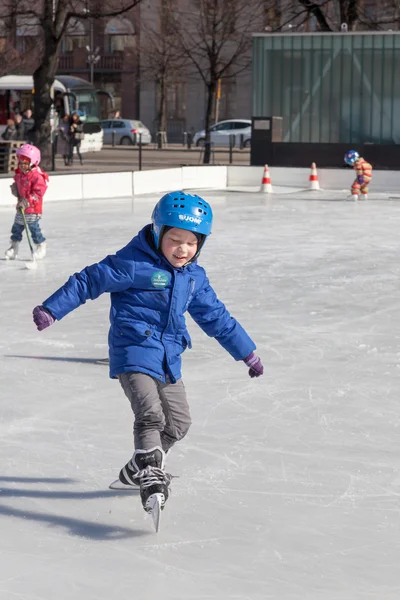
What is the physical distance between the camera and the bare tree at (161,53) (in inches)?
1689

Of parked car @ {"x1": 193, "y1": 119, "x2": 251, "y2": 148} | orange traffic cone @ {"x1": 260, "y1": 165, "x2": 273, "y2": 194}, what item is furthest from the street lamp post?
orange traffic cone @ {"x1": 260, "y1": 165, "x2": 273, "y2": 194}

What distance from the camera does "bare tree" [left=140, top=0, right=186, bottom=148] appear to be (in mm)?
42897

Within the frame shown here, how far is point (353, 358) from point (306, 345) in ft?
1.59

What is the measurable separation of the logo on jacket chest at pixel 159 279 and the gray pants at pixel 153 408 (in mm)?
317

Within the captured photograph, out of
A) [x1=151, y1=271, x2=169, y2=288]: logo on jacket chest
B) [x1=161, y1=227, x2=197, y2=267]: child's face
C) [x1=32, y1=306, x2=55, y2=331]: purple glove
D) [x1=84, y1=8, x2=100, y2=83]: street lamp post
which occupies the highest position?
[x1=84, y1=8, x2=100, y2=83]: street lamp post

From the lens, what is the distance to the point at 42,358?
261 inches

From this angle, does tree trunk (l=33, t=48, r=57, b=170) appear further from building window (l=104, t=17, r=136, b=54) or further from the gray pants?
building window (l=104, t=17, r=136, b=54)

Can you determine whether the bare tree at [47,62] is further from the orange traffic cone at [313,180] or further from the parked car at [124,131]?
the parked car at [124,131]

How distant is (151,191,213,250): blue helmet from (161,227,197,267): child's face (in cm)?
4

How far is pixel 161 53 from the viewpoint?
4434 cm

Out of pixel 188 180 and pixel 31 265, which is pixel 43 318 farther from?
pixel 188 180

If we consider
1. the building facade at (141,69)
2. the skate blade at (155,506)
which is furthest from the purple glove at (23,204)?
the building facade at (141,69)

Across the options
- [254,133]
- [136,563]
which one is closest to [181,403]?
[136,563]

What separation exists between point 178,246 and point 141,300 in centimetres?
24
